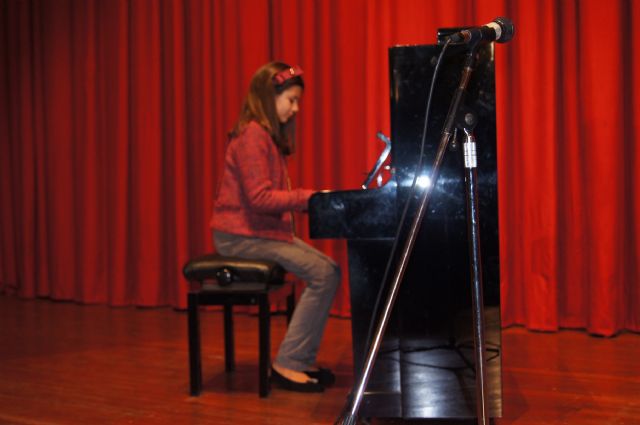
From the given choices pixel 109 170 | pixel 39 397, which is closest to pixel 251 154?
A: pixel 39 397

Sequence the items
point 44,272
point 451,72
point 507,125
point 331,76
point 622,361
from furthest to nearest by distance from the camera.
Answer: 1. point 44,272
2. point 331,76
3. point 507,125
4. point 622,361
5. point 451,72

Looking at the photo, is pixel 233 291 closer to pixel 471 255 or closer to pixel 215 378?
pixel 215 378

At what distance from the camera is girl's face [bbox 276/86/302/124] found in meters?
2.82

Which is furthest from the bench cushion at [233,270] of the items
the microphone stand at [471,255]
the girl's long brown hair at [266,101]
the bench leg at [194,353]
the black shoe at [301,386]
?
the microphone stand at [471,255]

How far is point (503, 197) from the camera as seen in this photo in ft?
11.9

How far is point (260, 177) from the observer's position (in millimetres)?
2689

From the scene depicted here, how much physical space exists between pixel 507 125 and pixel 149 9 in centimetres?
238

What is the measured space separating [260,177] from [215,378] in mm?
835

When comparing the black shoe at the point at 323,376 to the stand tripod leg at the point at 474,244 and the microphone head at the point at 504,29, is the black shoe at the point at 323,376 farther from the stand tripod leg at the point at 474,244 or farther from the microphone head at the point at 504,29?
the microphone head at the point at 504,29

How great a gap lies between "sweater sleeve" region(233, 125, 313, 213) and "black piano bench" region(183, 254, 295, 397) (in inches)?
8.6

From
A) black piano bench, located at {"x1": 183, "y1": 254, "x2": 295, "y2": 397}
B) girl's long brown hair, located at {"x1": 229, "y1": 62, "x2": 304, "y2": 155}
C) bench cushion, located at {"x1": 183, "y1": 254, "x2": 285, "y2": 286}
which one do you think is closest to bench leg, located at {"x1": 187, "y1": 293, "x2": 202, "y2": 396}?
black piano bench, located at {"x1": 183, "y1": 254, "x2": 295, "y2": 397}

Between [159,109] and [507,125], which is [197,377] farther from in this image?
[159,109]

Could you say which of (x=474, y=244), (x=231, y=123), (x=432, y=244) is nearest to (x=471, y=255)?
(x=474, y=244)

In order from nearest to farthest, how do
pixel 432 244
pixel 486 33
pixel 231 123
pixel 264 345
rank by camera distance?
pixel 486 33, pixel 432 244, pixel 264 345, pixel 231 123
